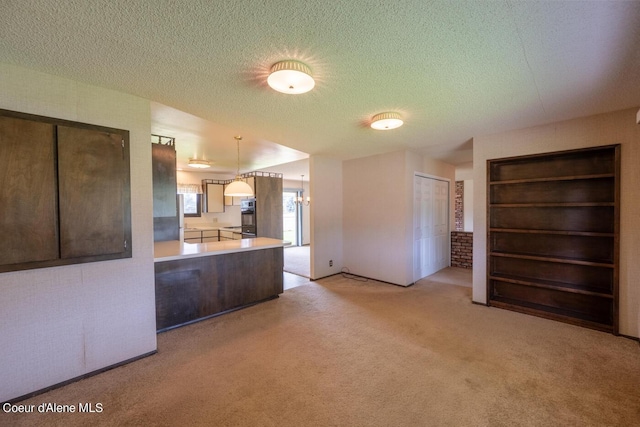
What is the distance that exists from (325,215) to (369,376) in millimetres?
3252

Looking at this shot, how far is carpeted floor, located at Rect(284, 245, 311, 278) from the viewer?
563 cm

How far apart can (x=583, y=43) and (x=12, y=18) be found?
329cm

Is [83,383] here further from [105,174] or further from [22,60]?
[22,60]

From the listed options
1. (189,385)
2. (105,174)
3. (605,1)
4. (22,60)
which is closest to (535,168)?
(605,1)

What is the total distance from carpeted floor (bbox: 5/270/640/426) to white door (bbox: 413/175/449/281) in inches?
68.3

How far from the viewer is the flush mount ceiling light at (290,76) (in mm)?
1786

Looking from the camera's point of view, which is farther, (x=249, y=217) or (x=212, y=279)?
(x=249, y=217)

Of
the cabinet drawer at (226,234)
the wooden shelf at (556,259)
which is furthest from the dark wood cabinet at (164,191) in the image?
the wooden shelf at (556,259)

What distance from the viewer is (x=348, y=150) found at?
4.53 m

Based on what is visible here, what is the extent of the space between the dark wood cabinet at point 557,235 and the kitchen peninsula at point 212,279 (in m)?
3.11

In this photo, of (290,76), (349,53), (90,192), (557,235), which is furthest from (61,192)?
(557,235)

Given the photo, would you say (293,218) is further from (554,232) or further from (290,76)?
(290,76)

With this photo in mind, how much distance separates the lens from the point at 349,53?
1.72 m

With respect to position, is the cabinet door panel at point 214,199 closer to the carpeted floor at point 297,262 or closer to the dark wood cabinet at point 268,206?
the dark wood cabinet at point 268,206
